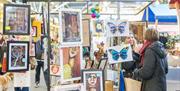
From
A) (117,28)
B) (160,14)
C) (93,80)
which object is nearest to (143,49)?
(117,28)

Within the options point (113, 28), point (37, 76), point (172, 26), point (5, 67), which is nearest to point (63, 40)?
point (5, 67)

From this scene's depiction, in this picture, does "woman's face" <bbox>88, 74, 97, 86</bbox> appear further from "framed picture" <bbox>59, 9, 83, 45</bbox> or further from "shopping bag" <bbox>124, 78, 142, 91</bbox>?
"shopping bag" <bbox>124, 78, 142, 91</bbox>

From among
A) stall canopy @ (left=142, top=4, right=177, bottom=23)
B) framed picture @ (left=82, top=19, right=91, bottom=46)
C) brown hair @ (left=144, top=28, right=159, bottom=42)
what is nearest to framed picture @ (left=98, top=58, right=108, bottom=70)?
framed picture @ (left=82, top=19, right=91, bottom=46)

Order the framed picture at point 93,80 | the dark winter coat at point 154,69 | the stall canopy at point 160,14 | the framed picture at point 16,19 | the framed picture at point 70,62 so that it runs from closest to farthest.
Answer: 1. the framed picture at point 16,19
2. the framed picture at point 70,62
3. the framed picture at point 93,80
4. the dark winter coat at point 154,69
5. the stall canopy at point 160,14

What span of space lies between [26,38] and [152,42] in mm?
1560

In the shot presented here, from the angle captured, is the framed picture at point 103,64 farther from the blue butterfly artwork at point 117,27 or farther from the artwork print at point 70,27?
the artwork print at point 70,27

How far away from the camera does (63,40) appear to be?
3736 millimetres

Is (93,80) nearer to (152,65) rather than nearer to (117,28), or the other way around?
(152,65)

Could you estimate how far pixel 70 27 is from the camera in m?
3.83

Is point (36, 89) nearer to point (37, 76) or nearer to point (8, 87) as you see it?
point (37, 76)

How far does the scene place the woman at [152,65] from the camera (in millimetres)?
4285

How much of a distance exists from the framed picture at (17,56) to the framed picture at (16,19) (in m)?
0.12

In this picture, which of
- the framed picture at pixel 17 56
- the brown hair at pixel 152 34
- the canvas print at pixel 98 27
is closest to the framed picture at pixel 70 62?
the framed picture at pixel 17 56

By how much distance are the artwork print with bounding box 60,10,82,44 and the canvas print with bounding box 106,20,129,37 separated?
0.78 metres
